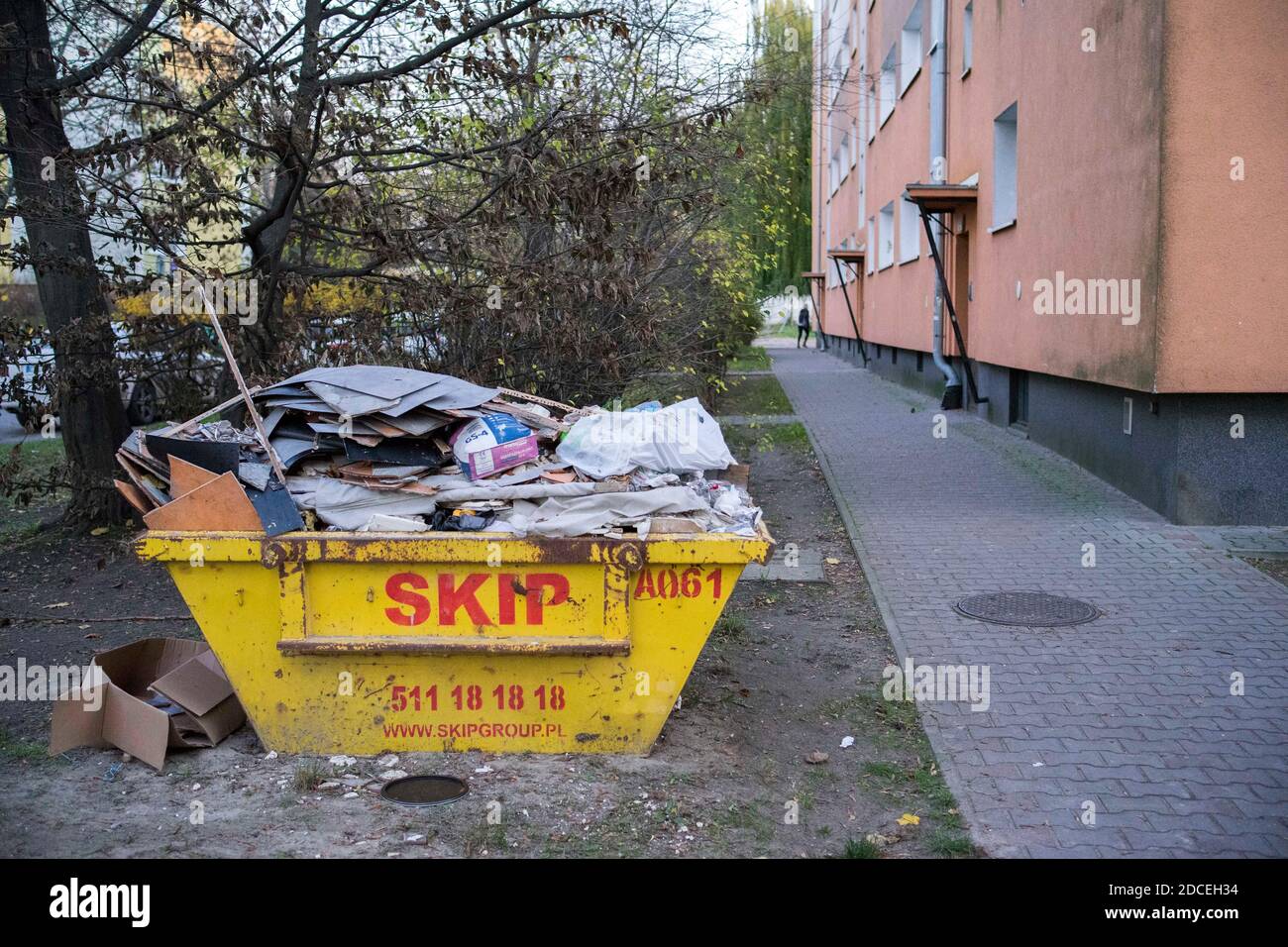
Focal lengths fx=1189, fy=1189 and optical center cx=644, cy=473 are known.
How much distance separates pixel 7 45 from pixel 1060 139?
351 inches

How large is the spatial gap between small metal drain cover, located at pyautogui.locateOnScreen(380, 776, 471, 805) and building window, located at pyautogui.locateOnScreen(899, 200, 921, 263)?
17281mm

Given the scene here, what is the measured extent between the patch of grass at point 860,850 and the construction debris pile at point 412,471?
1254 millimetres

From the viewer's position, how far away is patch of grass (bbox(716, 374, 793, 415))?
18656 millimetres

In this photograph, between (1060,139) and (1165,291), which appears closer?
(1165,291)

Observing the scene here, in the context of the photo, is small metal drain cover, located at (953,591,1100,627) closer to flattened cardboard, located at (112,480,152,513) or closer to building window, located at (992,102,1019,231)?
flattened cardboard, located at (112,480,152,513)

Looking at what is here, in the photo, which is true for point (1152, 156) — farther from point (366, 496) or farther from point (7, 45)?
point (7, 45)

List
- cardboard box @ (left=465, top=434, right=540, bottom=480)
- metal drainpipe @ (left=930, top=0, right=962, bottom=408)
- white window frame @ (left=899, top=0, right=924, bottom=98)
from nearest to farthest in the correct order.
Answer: cardboard box @ (left=465, top=434, right=540, bottom=480) < metal drainpipe @ (left=930, top=0, right=962, bottom=408) < white window frame @ (left=899, top=0, right=924, bottom=98)

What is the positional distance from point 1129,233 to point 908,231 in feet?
41.6

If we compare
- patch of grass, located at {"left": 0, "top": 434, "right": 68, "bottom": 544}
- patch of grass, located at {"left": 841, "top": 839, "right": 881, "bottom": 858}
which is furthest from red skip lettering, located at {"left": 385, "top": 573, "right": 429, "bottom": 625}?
patch of grass, located at {"left": 0, "top": 434, "right": 68, "bottom": 544}

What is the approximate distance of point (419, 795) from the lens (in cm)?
450

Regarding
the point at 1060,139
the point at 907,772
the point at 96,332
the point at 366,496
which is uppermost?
the point at 1060,139

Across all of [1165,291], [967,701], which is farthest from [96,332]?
[1165,291]

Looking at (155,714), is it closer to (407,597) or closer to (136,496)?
(136,496)

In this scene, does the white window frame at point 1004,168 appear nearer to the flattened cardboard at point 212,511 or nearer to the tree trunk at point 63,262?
the tree trunk at point 63,262
